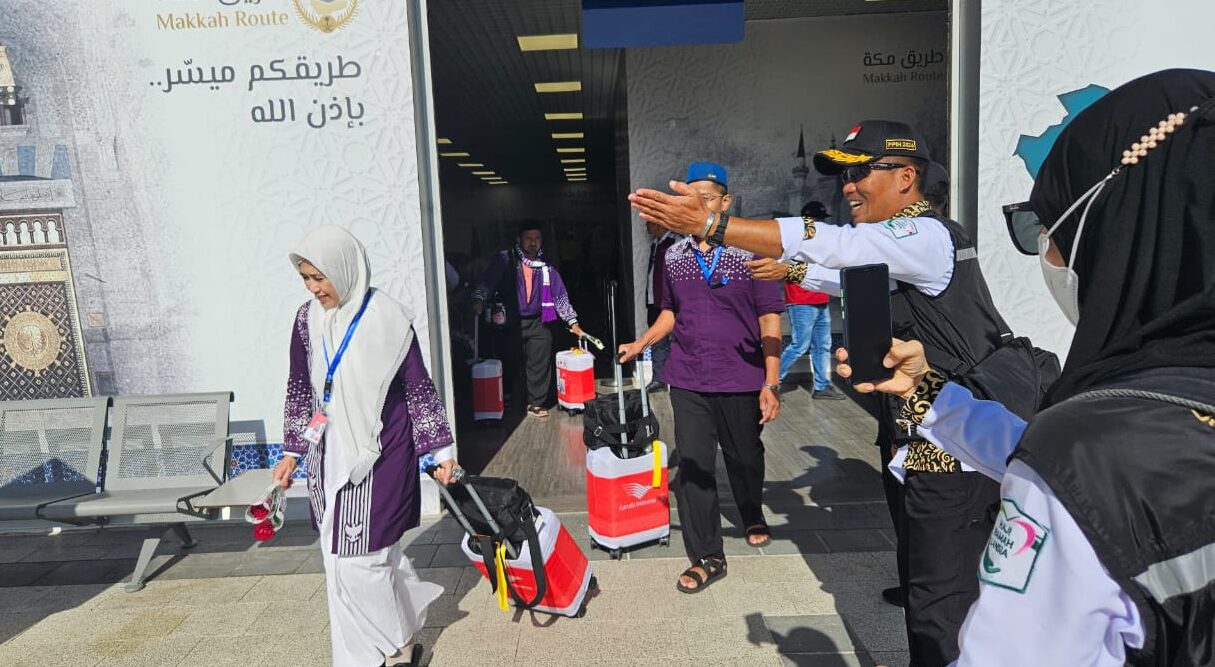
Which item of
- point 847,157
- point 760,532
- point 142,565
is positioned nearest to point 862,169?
point 847,157

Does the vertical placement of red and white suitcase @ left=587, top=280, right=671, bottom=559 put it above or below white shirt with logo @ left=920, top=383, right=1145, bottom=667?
below

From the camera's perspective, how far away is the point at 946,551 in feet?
7.83

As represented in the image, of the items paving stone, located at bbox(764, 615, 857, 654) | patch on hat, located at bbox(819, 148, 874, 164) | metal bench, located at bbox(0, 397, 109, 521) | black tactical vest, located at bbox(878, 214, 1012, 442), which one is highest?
patch on hat, located at bbox(819, 148, 874, 164)

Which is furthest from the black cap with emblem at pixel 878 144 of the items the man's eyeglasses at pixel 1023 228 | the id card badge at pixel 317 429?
the id card badge at pixel 317 429

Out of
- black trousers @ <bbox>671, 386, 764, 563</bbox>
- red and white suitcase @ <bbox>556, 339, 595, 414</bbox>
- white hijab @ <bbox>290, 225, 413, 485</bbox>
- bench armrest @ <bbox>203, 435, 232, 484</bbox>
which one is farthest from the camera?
red and white suitcase @ <bbox>556, 339, 595, 414</bbox>

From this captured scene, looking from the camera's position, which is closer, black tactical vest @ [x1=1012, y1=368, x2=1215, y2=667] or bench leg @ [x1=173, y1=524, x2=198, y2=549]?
black tactical vest @ [x1=1012, y1=368, x2=1215, y2=667]

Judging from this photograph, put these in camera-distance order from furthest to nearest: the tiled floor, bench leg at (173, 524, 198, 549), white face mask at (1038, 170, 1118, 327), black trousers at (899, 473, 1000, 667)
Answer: bench leg at (173, 524, 198, 549)
the tiled floor
black trousers at (899, 473, 1000, 667)
white face mask at (1038, 170, 1118, 327)

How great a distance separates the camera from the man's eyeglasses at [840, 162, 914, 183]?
2.48m

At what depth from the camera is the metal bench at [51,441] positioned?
472cm

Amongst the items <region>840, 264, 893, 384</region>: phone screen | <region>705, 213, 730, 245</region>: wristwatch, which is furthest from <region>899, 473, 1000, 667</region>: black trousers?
<region>705, 213, 730, 245</region>: wristwatch

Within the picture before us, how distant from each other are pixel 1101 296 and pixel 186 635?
4017 millimetres

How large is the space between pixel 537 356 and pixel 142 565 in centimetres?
426

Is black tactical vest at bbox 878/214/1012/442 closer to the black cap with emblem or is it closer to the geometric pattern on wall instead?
the black cap with emblem

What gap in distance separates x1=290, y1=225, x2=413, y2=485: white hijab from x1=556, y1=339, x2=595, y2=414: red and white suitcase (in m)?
4.60
